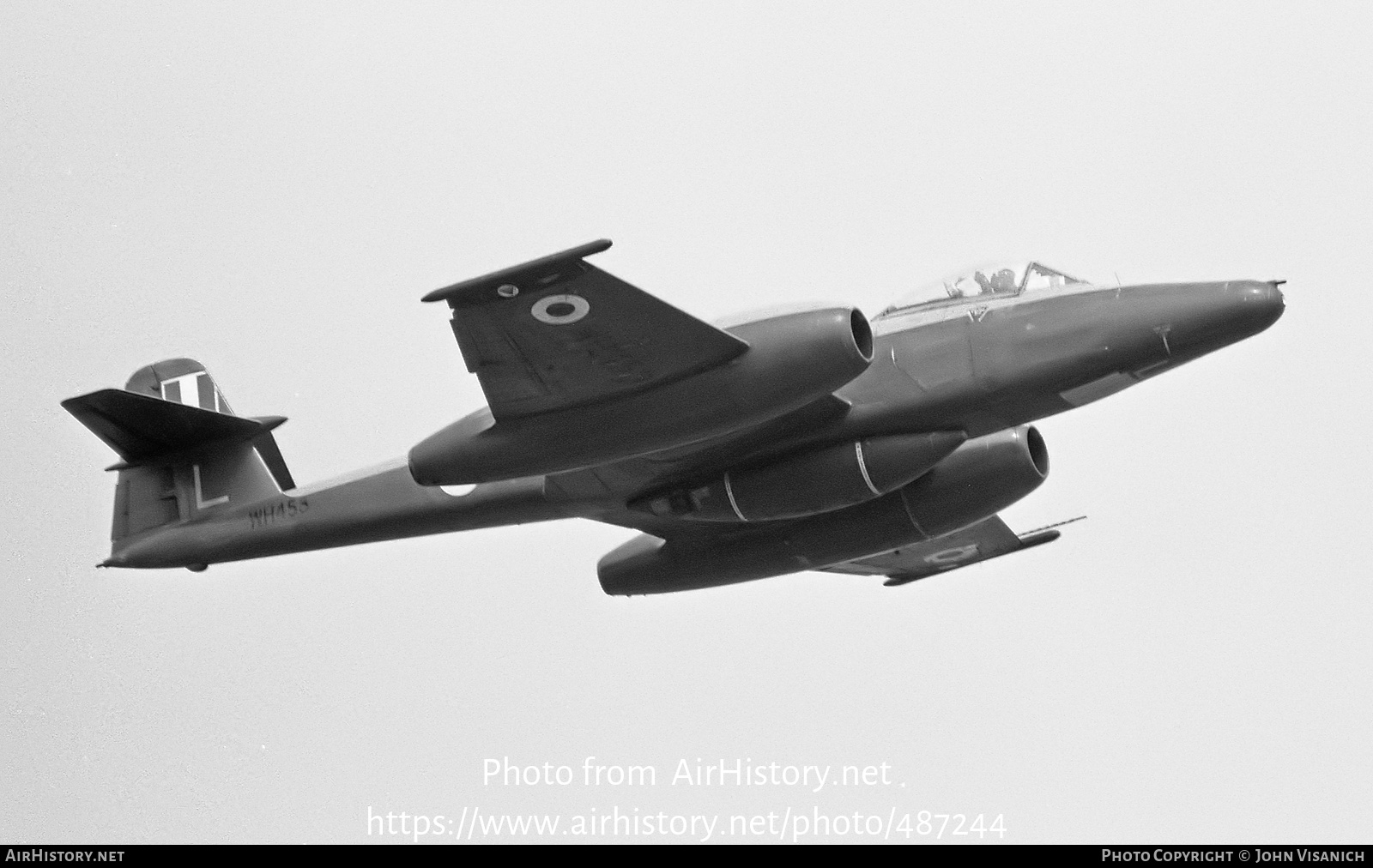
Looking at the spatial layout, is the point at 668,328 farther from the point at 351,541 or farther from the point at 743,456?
the point at 351,541

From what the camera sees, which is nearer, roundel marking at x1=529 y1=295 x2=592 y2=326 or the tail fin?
roundel marking at x1=529 y1=295 x2=592 y2=326

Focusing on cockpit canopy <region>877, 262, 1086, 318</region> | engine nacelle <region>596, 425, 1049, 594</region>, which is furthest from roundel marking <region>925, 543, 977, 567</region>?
cockpit canopy <region>877, 262, 1086, 318</region>

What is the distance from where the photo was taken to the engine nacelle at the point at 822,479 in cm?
1616

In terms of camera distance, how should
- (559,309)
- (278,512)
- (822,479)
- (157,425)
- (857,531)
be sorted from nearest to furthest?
1. (559,309)
2. (822,479)
3. (857,531)
4. (278,512)
5. (157,425)

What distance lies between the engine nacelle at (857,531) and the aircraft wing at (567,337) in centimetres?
391

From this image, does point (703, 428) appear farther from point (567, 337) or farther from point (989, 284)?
point (989, 284)

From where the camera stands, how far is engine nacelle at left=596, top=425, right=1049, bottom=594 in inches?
681

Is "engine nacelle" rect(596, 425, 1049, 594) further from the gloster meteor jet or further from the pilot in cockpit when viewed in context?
the pilot in cockpit

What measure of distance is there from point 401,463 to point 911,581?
24.2ft

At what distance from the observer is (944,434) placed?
16.1 metres

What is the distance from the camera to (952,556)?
21.5 metres

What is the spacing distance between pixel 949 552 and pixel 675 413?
24.6 feet

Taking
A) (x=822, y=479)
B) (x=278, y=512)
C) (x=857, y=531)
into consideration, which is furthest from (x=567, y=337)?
(x=278, y=512)

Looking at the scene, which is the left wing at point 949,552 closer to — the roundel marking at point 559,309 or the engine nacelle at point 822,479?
the engine nacelle at point 822,479
